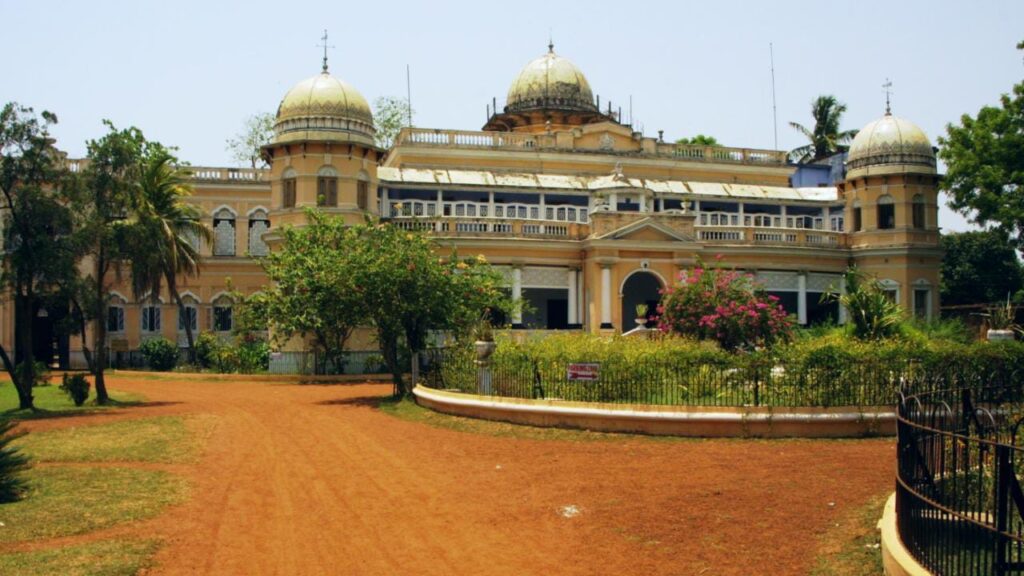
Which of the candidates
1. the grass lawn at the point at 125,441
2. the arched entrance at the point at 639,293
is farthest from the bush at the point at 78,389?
the arched entrance at the point at 639,293

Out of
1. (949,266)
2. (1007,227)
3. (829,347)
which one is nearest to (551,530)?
(829,347)

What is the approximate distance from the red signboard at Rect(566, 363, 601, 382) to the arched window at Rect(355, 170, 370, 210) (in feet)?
59.2

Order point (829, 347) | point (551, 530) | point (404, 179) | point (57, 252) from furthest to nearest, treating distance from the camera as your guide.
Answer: point (404, 179) → point (57, 252) → point (829, 347) → point (551, 530)

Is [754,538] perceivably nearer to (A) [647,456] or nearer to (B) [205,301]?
(A) [647,456]

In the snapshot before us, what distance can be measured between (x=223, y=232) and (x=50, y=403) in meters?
18.0

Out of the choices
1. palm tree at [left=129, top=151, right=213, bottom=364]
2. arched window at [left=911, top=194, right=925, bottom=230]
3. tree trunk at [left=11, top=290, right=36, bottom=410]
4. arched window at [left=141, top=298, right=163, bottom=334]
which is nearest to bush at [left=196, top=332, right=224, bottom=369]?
palm tree at [left=129, top=151, right=213, bottom=364]

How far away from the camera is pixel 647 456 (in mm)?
15766

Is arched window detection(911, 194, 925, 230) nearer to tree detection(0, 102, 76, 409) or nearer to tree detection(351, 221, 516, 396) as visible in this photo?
tree detection(351, 221, 516, 396)

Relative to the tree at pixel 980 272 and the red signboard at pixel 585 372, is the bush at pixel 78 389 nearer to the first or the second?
the red signboard at pixel 585 372

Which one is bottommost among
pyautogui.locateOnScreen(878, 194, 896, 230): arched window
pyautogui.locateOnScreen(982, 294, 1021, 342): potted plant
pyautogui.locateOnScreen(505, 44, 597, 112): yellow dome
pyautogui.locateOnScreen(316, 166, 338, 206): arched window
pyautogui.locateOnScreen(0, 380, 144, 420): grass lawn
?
pyautogui.locateOnScreen(0, 380, 144, 420): grass lawn

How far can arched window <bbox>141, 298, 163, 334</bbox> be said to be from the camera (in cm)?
4231

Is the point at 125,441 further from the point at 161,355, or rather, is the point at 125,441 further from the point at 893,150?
the point at 893,150

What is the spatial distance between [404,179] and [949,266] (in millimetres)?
30207

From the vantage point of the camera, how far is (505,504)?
13.0 m
